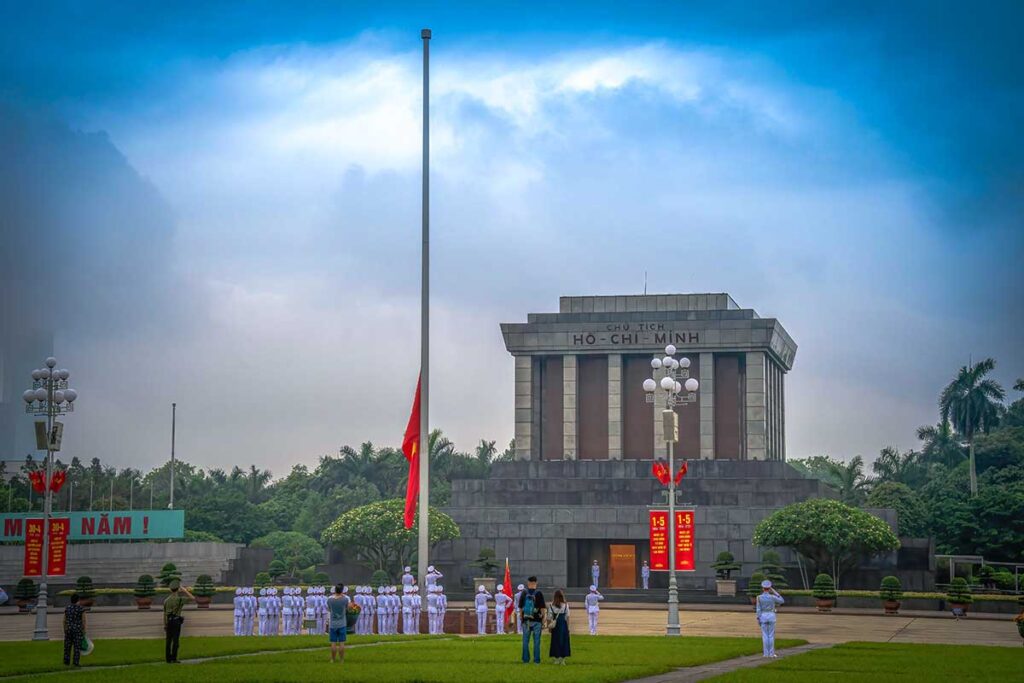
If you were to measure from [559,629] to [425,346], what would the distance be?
10.9 metres

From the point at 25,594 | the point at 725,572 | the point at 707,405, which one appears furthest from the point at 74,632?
the point at 707,405

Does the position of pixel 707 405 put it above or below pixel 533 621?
above

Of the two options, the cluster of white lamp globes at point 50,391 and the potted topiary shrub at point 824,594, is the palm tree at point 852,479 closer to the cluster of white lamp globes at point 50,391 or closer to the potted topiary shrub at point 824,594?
the potted topiary shrub at point 824,594

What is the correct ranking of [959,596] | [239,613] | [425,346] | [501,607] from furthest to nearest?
[959,596] < [501,607] < [239,613] < [425,346]

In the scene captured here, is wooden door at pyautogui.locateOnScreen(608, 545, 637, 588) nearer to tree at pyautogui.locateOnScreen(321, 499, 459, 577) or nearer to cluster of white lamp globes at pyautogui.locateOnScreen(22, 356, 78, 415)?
tree at pyautogui.locateOnScreen(321, 499, 459, 577)

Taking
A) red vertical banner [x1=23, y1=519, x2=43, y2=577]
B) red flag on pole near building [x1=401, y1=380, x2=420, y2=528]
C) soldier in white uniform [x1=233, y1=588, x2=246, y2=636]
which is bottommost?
soldier in white uniform [x1=233, y1=588, x2=246, y2=636]

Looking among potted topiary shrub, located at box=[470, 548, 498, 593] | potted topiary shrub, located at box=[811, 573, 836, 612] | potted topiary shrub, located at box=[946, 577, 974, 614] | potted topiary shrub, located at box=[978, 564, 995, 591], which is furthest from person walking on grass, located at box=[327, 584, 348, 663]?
potted topiary shrub, located at box=[978, 564, 995, 591]

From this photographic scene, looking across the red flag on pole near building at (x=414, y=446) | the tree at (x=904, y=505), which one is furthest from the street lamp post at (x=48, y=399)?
the tree at (x=904, y=505)

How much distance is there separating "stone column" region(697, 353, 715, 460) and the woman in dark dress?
156ft

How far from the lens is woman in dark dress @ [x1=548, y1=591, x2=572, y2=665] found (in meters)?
29.3

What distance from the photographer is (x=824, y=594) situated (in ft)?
186

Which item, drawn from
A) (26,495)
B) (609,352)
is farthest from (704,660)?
(26,495)

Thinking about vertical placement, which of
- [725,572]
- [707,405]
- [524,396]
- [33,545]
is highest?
[524,396]

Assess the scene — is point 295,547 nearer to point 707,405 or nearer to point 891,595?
point 707,405
